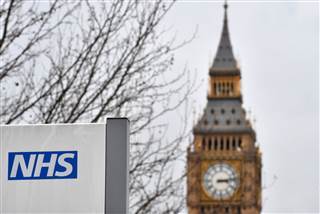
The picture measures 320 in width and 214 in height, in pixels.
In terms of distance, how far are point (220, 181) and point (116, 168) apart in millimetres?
95175

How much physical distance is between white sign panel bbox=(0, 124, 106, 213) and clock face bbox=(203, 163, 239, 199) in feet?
301

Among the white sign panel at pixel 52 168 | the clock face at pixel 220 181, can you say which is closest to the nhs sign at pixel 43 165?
the white sign panel at pixel 52 168

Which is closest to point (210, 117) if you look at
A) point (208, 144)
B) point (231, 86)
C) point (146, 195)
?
point (208, 144)

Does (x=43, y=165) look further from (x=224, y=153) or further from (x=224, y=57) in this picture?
(x=224, y=57)

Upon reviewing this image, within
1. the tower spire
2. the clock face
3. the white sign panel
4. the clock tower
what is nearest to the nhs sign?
the white sign panel

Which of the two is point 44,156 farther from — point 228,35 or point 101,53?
point 228,35

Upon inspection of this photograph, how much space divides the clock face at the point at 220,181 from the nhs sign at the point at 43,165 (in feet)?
301

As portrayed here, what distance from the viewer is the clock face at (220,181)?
9506 centimetres

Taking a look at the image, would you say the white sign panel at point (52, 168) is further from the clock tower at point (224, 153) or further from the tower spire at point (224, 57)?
the tower spire at point (224, 57)

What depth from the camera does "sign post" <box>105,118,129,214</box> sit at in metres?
2.43

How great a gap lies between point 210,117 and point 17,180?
309 ft

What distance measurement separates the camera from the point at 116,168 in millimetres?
2443

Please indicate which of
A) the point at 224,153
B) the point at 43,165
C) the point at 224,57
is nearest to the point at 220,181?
the point at 224,153

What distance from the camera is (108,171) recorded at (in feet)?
8.01
